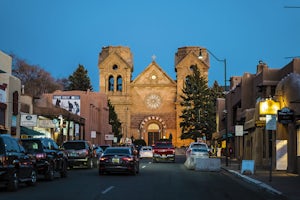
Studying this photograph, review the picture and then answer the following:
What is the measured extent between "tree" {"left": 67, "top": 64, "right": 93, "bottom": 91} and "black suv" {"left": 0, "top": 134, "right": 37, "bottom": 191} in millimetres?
85437

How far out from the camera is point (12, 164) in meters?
17.2

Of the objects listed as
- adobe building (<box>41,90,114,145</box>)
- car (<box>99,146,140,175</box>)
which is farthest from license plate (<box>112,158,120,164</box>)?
adobe building (<box>41,90,114,145</box>)

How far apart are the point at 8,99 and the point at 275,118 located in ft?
77.4

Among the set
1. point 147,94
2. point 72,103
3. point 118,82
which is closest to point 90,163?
point 72,103

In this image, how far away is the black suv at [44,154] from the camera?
72.6ft

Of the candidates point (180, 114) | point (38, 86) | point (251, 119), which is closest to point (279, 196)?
point (251, 119)

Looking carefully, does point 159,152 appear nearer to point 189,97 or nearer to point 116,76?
point 189,97

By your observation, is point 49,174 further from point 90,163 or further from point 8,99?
point 8,99

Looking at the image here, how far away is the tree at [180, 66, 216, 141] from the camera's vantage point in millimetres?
90375

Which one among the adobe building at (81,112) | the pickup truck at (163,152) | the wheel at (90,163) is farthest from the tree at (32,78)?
the wheel at (90,163)

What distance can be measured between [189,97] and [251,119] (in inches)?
2018

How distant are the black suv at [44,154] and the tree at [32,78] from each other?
60.5m

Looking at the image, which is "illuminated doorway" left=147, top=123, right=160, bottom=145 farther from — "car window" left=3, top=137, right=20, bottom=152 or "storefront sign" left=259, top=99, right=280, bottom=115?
"car window" left=3, top=137, right=20, bottom=152

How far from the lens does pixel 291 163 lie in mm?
29094
